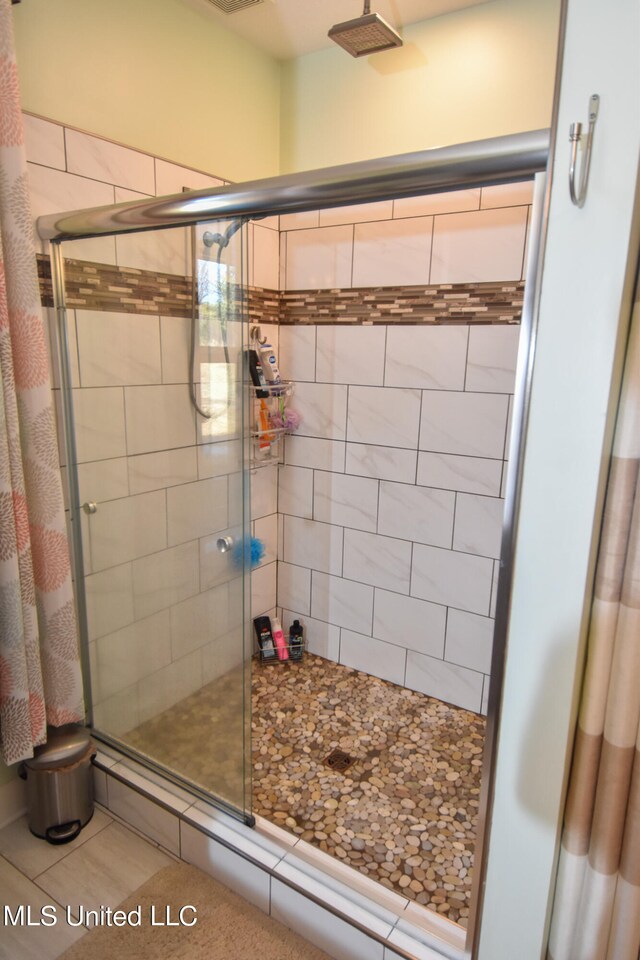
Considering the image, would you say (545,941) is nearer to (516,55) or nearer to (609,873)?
(609,873)

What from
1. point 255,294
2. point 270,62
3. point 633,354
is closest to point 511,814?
point 633,354

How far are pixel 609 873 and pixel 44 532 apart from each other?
4.76 feet

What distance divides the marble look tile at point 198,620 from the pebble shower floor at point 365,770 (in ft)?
0.46

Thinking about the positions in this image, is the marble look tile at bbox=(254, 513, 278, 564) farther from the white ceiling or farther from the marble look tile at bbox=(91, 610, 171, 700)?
the white ceiling

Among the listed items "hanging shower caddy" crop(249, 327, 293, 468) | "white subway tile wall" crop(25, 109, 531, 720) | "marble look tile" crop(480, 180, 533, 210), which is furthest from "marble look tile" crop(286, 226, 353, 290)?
"marble look tile" crop(480, 180, 533, 210)

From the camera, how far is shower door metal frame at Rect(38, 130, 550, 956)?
35.7 inches

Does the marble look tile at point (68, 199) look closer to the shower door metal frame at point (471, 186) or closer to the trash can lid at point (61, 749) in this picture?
the shower door metal frame at point (471, 186)

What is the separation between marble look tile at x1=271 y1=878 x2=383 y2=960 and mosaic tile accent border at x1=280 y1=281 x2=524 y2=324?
175 centimetres

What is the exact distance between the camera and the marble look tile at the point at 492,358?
1974mm

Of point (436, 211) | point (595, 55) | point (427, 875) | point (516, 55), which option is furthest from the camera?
point (436, 211)

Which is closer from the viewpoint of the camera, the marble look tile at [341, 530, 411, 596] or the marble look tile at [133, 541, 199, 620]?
the marble look tile at [133, 541, 199, 620]

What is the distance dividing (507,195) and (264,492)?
1.45m

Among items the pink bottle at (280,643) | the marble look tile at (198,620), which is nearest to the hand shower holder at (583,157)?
the marble look tile at (198,620)

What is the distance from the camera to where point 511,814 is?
1058mm
